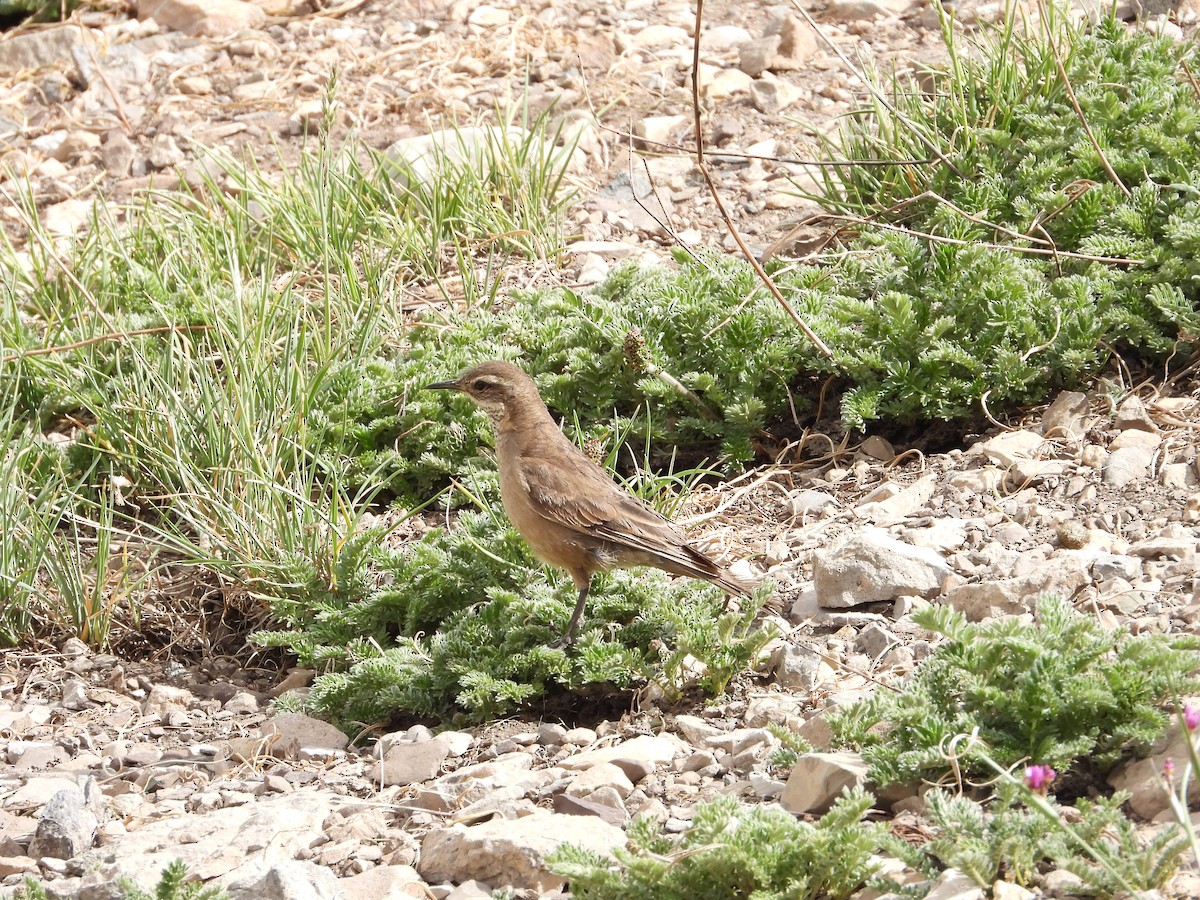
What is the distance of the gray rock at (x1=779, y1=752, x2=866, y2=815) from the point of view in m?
3.54

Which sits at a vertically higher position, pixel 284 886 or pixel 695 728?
pixel 284 886

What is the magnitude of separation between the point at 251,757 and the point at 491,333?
2.61 metres

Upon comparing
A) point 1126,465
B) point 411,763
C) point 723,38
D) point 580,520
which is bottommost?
point 411,763

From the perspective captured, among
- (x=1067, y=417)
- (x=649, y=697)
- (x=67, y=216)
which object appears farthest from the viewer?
(x=67, y=216)

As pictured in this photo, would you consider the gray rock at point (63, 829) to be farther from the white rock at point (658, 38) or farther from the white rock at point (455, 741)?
the white rock at point (658, 38)

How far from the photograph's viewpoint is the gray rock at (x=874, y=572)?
15.9 feet

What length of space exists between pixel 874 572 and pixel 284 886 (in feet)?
7.56

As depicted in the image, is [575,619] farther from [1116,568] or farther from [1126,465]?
[1126,465]

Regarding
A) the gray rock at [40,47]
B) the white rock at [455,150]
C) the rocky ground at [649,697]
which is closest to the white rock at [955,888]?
the rocky ground at [649,697]

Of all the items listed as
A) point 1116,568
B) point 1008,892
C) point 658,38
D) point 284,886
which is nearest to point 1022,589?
point 1116,568

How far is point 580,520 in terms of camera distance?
16.8 feet

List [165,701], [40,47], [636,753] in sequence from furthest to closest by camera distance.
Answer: [40,47] → [165,701] → [636,753]

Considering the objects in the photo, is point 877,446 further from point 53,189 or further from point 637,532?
point 53,189

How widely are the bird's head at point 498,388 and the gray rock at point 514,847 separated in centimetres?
228
